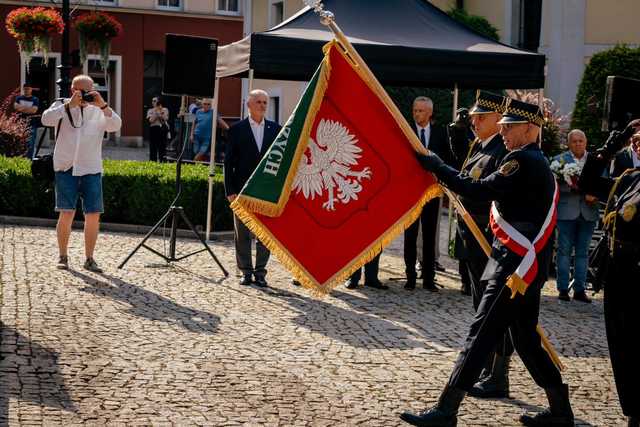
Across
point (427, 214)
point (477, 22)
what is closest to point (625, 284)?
point (427, 214)

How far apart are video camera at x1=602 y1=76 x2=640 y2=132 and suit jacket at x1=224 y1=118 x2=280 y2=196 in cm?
522

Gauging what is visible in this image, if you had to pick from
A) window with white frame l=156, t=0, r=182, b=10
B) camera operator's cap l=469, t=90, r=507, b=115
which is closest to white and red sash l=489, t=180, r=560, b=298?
camera operator's cap l=469, t=90, r=507, b=115

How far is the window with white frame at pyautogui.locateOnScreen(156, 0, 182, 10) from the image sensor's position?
43.3 metres

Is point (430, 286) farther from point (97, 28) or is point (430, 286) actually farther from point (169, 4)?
point (169, 4)

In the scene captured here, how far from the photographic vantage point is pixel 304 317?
1039 centimetres

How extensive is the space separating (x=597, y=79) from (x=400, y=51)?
8.55 m

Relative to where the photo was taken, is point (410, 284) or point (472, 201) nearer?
point (472, 201)

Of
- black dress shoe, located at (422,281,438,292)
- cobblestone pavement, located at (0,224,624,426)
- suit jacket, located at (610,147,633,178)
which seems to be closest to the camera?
cobblestone pavement, located at (0,224,624,426)

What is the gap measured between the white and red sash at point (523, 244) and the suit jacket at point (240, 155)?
5423 millimetres

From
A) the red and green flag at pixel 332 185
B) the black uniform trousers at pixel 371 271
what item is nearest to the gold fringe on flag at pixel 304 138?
the red and green flag at pixel 332 185

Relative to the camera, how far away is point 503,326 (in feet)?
22.4

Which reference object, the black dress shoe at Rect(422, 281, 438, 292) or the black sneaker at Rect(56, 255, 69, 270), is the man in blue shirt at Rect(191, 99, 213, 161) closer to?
the black sneaker at Rect(56, 255, 69, 270)

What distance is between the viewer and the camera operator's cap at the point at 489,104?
292 inches

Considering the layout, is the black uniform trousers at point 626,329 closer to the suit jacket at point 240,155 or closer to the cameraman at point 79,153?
the suit jacket at point 240,155
